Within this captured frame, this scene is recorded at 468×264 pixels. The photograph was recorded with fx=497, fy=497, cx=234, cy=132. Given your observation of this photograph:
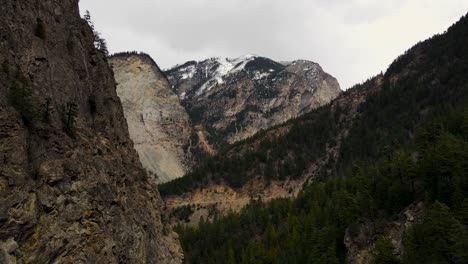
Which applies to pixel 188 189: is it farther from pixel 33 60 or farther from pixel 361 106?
pixel 33 60

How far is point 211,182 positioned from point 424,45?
96984 millimetres

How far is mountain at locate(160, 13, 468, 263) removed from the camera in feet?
181

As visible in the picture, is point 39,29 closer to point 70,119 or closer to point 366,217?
point 70,119

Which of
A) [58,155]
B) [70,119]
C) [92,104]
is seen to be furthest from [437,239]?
[92,104]

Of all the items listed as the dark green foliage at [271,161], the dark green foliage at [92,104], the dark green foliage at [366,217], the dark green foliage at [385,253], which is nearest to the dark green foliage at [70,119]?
the dark green foliage at [92,104]

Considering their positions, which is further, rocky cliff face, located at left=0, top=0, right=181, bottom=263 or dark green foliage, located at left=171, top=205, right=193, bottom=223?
dark green foliage, located at left=171, top=205, right=193, bottom=223

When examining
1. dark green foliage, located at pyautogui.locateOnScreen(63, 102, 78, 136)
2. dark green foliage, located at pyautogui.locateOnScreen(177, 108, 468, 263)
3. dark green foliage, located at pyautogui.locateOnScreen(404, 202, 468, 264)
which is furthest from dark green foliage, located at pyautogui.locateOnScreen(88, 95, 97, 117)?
dark green foliage, located at pyautogui.locateOnScreen(404, 202, 468, 264)

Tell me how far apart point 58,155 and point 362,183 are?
41836 mm

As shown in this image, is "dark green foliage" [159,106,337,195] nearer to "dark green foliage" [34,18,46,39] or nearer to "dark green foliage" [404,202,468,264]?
"dark green foliage" [404,202,468,264]

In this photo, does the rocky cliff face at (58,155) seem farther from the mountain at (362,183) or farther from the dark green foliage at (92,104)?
the mountain at (362,183)

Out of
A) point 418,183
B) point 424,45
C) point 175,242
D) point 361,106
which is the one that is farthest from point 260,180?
point 418,183

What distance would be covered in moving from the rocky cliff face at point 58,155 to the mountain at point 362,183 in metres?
27.4

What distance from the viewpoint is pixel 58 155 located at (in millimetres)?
48469

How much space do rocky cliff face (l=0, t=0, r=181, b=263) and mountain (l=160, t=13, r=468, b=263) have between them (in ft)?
89.8
